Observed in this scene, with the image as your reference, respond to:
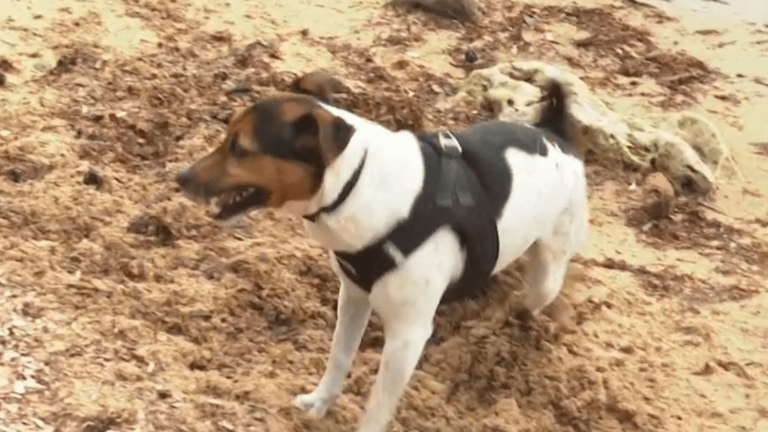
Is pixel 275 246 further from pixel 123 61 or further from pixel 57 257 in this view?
pixel 123 61

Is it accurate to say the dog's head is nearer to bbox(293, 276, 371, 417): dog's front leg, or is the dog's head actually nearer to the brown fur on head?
the brown fur on head

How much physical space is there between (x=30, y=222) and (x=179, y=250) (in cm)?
59

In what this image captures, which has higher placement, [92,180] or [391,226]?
[391,226]

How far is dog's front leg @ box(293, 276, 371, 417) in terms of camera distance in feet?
11.0

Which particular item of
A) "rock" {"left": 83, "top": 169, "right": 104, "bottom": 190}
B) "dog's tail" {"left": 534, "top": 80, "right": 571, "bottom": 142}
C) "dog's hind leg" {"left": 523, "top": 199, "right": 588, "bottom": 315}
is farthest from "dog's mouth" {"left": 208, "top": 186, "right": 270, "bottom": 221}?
"rock" {"left": 83, "top": 169, "right": 104, "bottom": 190}

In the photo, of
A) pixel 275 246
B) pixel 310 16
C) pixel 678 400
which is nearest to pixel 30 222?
pixel 275 246

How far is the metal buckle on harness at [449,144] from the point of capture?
314 centimetres

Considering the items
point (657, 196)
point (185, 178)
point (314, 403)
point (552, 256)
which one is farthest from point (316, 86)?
point (657, 196)

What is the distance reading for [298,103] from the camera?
2.83 metres

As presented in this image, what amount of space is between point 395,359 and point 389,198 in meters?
0.52

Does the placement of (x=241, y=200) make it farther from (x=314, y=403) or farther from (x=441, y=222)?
(x=314, y=403)

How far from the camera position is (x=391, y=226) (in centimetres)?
290

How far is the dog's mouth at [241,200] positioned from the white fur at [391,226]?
0.36ft

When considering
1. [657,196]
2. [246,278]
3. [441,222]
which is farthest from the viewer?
[657,196]
